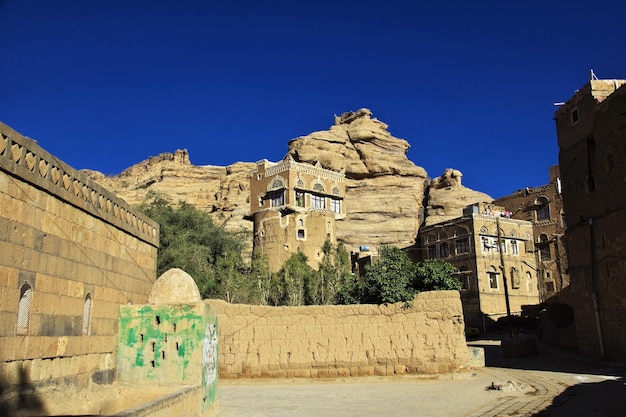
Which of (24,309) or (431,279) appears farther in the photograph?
(431,279)

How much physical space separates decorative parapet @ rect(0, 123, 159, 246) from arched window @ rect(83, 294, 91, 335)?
5.26 ft

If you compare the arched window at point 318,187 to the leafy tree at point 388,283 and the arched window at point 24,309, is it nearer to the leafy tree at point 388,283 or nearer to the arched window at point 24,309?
Result: the leafy tree at point 388,283

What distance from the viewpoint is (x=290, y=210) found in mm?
46438

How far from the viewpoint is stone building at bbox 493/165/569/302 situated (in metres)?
47.0

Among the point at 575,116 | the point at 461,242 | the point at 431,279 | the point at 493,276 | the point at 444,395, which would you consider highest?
the point at 575,116

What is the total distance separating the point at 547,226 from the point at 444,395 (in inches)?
1546

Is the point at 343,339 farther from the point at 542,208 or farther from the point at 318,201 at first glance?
the point at 542,208

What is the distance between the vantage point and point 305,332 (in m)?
16.7

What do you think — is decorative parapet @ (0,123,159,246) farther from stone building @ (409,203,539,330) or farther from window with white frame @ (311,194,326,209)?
window with white frame @ (311,194,326,209)

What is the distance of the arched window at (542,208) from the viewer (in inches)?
1946

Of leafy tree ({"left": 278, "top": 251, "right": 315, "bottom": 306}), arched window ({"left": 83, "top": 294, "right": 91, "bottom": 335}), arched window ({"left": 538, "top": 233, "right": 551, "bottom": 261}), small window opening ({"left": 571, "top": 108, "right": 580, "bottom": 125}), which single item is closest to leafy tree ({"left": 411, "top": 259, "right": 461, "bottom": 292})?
small window opening ({"left": 571, "top": 108, "right": 580, "bottom": 125})

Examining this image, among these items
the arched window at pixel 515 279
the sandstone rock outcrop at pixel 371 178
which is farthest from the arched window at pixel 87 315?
the sandstone rock outcrop at pixel 371 178

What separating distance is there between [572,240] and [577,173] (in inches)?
108

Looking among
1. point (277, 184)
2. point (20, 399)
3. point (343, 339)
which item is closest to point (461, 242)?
point (277, 184)
